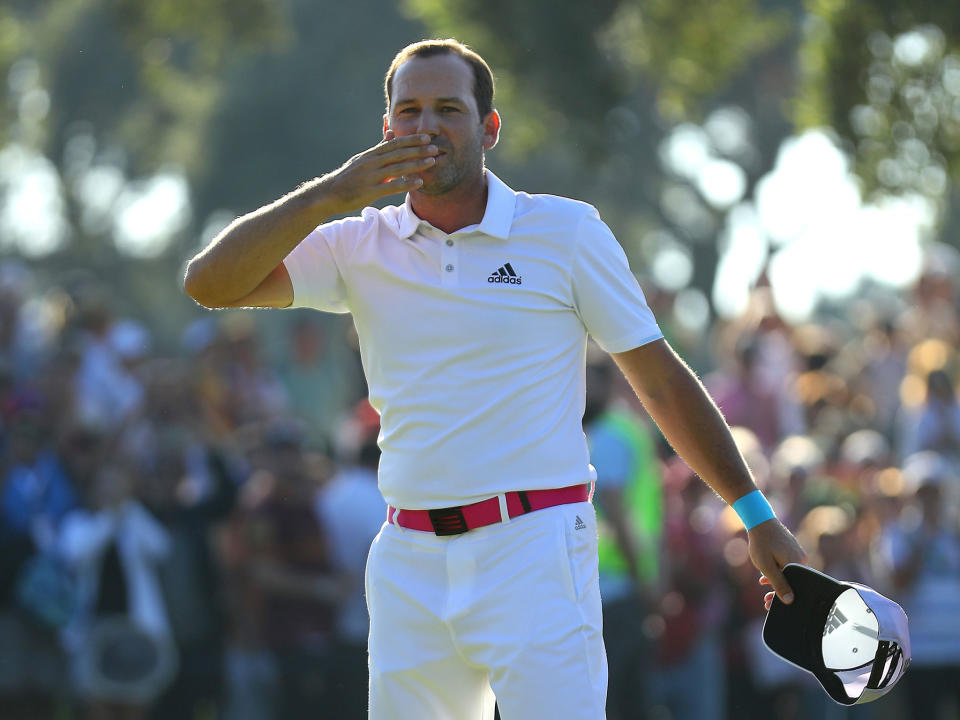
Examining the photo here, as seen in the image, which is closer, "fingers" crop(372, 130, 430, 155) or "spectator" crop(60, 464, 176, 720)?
"fingers" crop(372, 130, 430, 155)

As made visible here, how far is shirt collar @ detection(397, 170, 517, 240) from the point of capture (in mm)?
4406

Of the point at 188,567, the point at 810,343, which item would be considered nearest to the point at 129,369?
the point at 188,567

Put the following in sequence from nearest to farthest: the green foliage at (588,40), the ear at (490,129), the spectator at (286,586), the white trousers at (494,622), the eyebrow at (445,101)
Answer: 1. the white trousers at (494,622)
2. the eyebrow at (445,101)
3. the ear at (490,129)
4. the spectator at (286,586)
5. the green foliage at (588,40)

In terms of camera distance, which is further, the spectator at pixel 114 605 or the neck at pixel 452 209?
the spectator at pixel 114 605

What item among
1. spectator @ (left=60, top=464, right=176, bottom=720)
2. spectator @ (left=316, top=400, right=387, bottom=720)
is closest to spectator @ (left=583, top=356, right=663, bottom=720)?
spectator @ (left=316, top=400, right=387, bottom=720)

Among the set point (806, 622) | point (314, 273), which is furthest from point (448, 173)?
point (806, 622)

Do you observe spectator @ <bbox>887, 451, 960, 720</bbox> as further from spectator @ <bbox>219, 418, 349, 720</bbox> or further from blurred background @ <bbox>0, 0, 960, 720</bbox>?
spectator @ <bbox>219, 418, 349, 720</bbox>

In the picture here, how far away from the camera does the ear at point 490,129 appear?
→ 459 centimetres

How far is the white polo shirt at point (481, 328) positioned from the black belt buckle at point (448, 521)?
2 cm

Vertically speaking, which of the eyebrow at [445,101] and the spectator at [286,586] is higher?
the eyebrow at [445,101]

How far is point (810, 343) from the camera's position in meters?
12.7

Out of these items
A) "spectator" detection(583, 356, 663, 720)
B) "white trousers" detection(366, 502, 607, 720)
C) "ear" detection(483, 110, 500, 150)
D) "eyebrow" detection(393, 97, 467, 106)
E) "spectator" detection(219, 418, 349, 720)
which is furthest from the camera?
"spectator" detection(219, 418, 349, 720)

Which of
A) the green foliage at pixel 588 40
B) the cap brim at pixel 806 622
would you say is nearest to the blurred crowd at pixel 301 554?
the green foliage at pixel 588 40

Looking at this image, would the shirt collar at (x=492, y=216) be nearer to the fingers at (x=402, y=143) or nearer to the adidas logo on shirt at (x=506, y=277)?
the adidas logo on shirt at (x=506, y=277)
